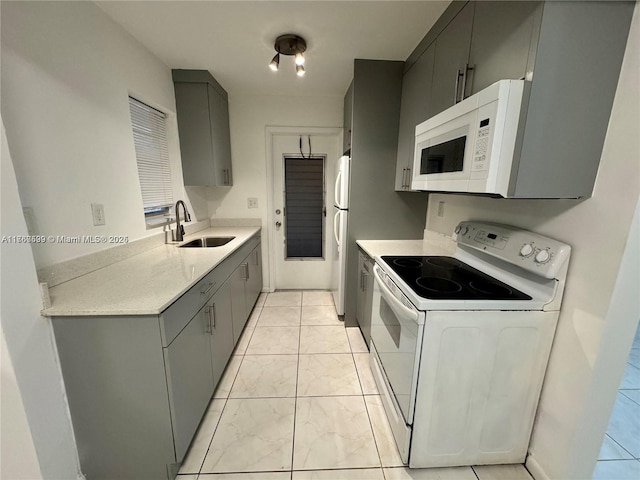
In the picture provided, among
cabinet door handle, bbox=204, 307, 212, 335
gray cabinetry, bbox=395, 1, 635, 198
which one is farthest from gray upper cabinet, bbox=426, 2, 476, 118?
cabinet door handle, bbox=204, 307, 212, 335

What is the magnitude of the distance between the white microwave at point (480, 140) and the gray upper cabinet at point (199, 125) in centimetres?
211

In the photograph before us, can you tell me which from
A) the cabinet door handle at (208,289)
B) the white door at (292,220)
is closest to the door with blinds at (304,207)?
the white door at (292,220)

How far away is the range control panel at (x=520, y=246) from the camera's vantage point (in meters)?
1.13

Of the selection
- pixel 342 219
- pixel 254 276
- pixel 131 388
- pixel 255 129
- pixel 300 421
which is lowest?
pixel 300 421

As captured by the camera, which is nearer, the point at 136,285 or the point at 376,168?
the point at 136,285

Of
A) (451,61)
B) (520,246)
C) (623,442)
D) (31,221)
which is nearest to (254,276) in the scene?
(31,221)

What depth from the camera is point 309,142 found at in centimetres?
324

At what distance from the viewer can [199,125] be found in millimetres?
2541

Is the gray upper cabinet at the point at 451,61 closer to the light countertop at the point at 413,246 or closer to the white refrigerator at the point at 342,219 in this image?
the white refrigerator at the point at 342,219

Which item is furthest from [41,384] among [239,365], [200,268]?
[239,365]

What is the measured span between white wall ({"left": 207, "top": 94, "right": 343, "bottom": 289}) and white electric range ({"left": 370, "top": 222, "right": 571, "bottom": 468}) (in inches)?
92.6

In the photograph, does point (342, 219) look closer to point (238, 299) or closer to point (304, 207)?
point (304, 207)

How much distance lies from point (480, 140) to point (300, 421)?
5.89 ft

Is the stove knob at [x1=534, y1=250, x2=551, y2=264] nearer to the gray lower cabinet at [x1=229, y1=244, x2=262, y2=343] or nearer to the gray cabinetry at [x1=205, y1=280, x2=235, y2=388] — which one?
the gray cabinetry at [x1=205, y1=280, x2=235, y2=388]
